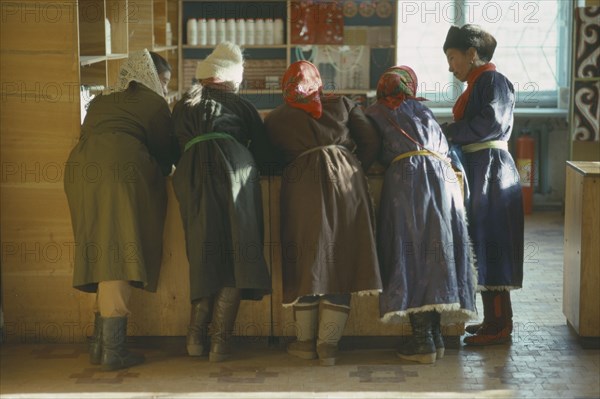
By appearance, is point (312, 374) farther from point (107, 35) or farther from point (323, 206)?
point (107, 35)

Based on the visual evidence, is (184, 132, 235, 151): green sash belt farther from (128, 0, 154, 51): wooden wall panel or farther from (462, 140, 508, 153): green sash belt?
(128, 0, 154, 51): wooden wall panel

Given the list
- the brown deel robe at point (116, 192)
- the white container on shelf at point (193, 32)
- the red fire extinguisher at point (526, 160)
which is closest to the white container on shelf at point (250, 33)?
the white container on shelf at point (193, 32)

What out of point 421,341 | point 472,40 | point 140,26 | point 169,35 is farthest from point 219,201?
point 169,35

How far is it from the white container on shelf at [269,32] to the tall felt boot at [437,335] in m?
4.33

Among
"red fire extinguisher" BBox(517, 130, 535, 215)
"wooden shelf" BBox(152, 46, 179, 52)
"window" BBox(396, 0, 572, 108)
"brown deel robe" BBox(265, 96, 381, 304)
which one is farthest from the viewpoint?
"window" BBox(396, 0, 572, 108)

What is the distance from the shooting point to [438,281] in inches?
187

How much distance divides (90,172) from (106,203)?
0.55 ft

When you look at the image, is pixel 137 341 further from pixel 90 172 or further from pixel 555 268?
pixel 555 268

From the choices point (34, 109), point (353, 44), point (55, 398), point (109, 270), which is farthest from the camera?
point (353, 44)

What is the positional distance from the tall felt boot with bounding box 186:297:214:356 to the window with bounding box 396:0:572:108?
16.7 feet

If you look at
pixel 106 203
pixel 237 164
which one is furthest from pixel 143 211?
pixel 237 164

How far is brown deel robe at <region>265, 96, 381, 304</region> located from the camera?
4.68 meters

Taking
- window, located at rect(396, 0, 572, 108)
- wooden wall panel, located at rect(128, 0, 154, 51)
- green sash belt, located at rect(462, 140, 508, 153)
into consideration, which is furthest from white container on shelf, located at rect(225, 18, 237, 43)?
green sash belt, located at rect(462, 140, 508, 153)

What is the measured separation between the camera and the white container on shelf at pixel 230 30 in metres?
8.70
